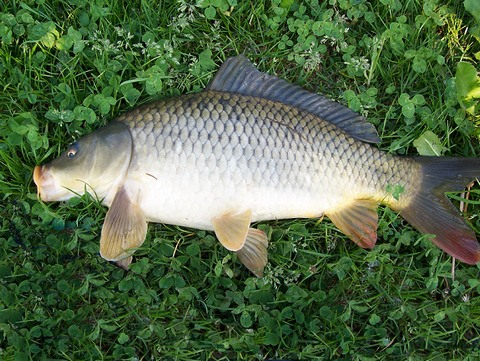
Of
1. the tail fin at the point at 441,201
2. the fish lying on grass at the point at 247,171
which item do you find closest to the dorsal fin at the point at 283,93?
the fish lying on grass at the point at 247,171

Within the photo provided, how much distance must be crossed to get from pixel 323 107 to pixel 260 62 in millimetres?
454

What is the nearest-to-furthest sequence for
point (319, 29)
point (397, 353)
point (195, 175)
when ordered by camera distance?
point (195, 175)
point (397, 353)
point (319, 29)

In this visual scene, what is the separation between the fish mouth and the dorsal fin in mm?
856

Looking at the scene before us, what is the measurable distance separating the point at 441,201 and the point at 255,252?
0.95 m

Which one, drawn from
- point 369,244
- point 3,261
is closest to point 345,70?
point 369,244

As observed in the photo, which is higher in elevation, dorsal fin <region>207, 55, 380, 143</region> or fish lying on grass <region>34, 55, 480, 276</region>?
dorsal fin <region>207, 55, 380, 143</region>

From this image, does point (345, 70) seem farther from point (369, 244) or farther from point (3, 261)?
point (3, 261)

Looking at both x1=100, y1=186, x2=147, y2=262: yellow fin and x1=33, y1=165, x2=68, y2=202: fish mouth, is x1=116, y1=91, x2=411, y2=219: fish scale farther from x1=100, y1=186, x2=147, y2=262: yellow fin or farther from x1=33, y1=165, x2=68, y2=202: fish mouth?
x1=33, y1=165, x2=68, y2=202: fish mouth

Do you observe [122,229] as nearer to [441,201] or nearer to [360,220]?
[360,220]

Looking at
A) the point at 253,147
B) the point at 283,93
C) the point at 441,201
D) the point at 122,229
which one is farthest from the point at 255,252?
the point at 441,201

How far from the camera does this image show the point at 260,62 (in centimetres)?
288

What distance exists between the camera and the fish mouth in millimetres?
2438

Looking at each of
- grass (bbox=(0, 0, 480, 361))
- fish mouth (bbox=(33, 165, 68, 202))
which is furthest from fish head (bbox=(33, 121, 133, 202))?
grass (bbox=(0, 0, 480, 361))

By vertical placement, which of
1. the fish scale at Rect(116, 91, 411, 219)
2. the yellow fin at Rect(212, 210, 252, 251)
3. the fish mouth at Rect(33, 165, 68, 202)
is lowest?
the yellow fin at Rect(212, 210, 252, 251)
